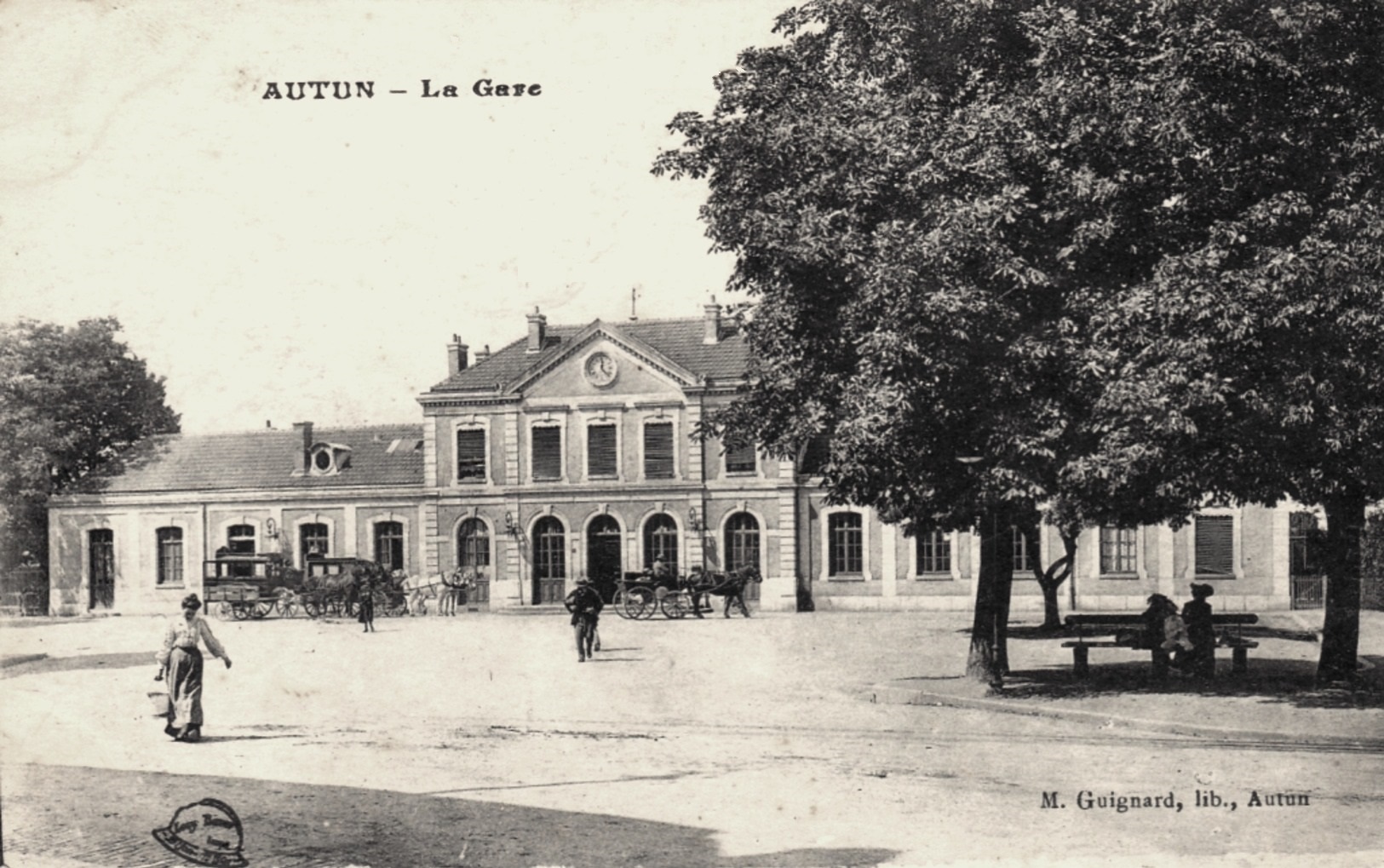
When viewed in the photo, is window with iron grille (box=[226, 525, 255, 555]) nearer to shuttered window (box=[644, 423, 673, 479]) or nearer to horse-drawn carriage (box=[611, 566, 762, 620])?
shuttered window (box=[644, 423, 673, 479])

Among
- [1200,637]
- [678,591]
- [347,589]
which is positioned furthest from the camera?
[347,589]

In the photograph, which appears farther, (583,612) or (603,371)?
(603,371)

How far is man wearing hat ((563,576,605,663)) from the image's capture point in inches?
764

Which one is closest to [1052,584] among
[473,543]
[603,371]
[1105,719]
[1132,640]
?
[1132,640]

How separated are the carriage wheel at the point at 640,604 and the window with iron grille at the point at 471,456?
7.98 m

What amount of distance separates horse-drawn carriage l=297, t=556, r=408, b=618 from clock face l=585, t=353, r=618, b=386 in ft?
24.5

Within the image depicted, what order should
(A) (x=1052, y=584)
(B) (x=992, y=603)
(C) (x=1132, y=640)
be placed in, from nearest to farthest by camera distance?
1. (B) (x=992, y=603)
2. (C) (x=1132, y=640)
3. (A) (x=1052, y=584)

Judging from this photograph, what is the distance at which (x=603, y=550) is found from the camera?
1371 inches

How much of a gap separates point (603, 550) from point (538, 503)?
2.27 m

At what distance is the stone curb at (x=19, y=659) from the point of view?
65.3 ft

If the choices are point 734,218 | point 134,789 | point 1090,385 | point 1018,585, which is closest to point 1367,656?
point 1090,385

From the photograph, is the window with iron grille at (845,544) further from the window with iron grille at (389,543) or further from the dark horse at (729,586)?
the window with iron grille at (389,543)

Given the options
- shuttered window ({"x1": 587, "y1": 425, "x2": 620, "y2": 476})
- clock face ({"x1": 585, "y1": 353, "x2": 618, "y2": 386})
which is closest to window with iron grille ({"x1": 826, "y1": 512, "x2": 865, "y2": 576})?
shuttered window ({"x1": 587, "y1": 425, "x2": 620, "y2": 476})

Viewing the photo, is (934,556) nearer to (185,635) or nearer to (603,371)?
(603,371)
